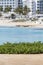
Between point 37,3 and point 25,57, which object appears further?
point 37,3

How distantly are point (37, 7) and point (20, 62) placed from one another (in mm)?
103153

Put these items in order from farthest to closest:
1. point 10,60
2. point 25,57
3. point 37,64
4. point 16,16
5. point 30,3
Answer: point 30,3 < point 16,16 < point 25,57 < point 10,60 < point 37,64

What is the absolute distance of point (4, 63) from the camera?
629cm

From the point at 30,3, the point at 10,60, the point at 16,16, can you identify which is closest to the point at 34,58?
the point at 10,60

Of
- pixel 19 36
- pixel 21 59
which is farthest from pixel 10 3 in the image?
pixel 21 59

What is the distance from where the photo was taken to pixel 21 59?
680cm

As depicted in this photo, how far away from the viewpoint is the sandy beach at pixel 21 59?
6.30 m

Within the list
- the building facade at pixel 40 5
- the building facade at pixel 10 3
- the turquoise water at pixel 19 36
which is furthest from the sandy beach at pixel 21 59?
the building facade at pixel 10 3

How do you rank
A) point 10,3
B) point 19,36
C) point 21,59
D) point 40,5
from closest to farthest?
point 21,59
point 19,36
point 40,5
point 10,3

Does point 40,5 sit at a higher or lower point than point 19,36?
lower

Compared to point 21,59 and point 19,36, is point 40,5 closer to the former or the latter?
point 19,36

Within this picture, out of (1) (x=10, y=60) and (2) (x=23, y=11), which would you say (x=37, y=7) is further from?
(1) (x=10, y=60)

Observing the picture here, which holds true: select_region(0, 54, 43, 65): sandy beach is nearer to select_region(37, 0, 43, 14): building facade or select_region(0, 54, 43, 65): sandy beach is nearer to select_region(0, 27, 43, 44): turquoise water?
select_region(0, 27, 43, 44): turquoise water

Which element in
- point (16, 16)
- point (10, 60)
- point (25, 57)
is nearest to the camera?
point (10, 60)
